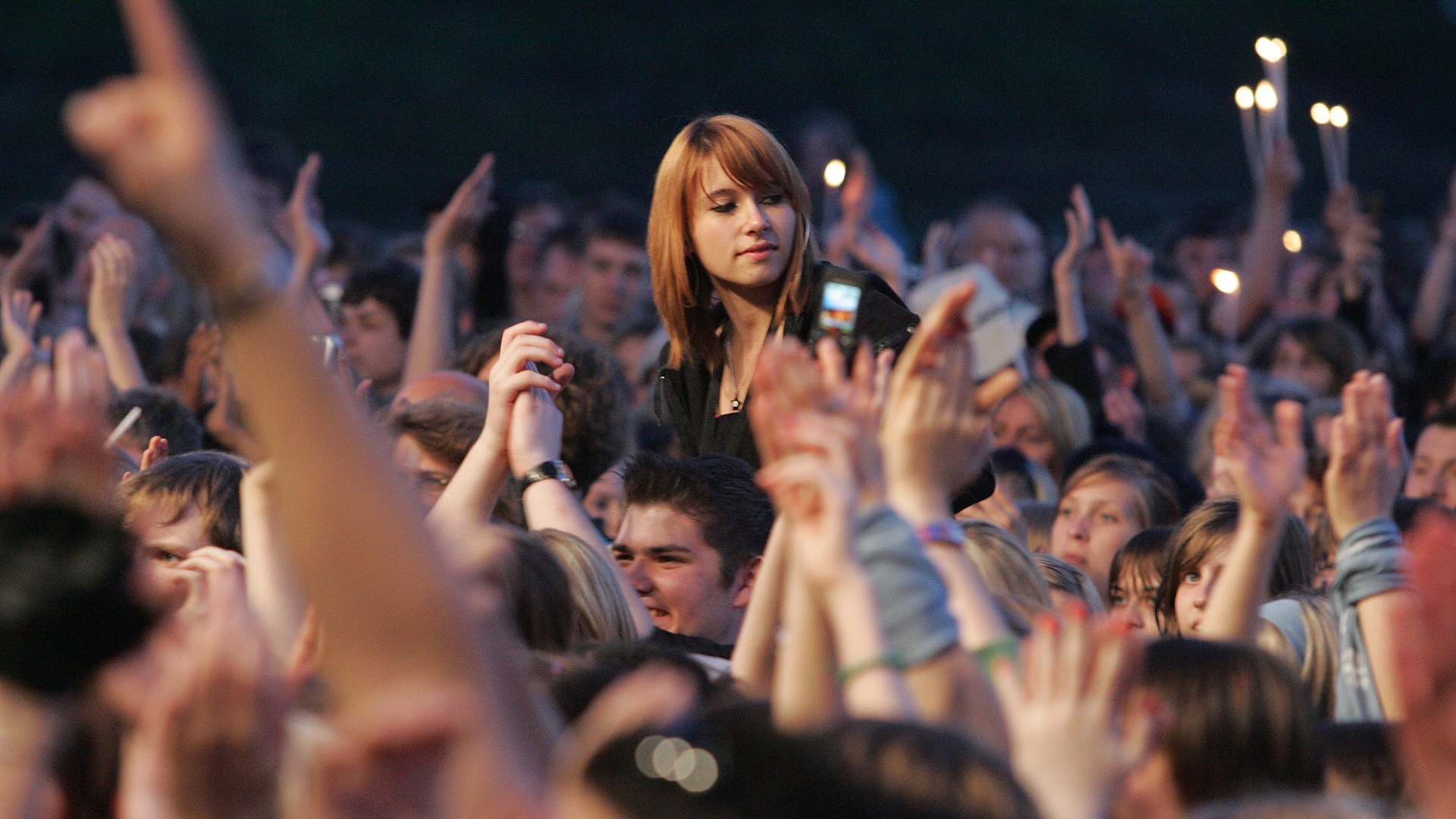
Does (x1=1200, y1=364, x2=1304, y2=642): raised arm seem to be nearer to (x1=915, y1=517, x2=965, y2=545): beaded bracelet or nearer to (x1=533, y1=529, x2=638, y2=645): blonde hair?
(x1=915, y1=517, x2=965, y2=545): beaded bracelet

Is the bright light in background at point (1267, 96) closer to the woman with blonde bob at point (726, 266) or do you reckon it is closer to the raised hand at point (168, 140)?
the woman with blonde bob at point (726, 266)

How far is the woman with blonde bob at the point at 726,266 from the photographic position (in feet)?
13.5

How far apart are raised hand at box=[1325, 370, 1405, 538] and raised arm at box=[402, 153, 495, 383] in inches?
150

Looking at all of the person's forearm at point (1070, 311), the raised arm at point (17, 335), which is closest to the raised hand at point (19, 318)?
the raised arm at point (17, 335)

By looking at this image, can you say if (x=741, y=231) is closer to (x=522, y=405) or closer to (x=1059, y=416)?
(x=522, y=405)

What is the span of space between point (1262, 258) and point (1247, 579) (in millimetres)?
6403

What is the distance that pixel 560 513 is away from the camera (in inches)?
143

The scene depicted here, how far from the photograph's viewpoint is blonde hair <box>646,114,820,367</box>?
13.5 ft

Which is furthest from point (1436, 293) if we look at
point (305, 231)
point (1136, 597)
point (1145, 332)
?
point (305, 231)

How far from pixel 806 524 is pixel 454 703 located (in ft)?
2.02

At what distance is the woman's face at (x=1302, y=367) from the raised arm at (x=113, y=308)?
16.0 ft

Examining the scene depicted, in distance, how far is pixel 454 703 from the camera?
1.60 m

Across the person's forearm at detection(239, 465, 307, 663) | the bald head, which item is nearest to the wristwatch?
the person's forearm at detection(239, 465, 307, 663)

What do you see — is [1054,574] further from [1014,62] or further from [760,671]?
[1014,62]
